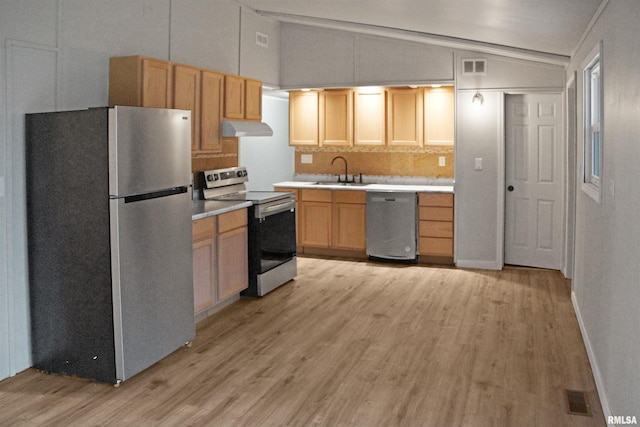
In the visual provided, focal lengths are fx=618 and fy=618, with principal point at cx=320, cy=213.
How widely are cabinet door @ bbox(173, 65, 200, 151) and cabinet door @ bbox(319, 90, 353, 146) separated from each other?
2.68 metres

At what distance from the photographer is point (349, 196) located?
24.1ft

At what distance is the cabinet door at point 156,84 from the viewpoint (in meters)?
4.49

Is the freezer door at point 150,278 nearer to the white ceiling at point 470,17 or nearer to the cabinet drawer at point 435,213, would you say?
the white ceiling at point 470,17

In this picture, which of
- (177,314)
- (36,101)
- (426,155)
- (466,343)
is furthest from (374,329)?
(426,155)

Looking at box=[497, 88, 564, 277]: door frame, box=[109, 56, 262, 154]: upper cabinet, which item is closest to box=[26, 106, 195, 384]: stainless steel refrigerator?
box=[109, 56, 262, 154]: upper cabinet

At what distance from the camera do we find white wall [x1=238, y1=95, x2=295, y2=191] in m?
8.20

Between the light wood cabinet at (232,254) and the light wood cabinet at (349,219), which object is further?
the light wood cabinet at (349,219)

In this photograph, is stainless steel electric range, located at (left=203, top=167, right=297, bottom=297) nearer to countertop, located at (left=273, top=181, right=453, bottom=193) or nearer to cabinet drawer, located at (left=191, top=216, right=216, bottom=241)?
cabinet drawer, located at (left=191, top=216, right=216, bottom=241)

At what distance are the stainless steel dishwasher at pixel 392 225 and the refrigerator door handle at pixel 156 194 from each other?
3412 mm

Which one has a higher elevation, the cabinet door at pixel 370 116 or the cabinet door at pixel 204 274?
the cabinet door at pixel 370 116

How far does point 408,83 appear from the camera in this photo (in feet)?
23.2

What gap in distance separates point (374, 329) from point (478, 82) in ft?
11.1

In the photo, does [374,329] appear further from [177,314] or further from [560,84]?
[560,84]

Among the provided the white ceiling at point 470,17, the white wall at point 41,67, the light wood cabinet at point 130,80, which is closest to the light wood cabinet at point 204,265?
the light wood cabinet at point 130,80
